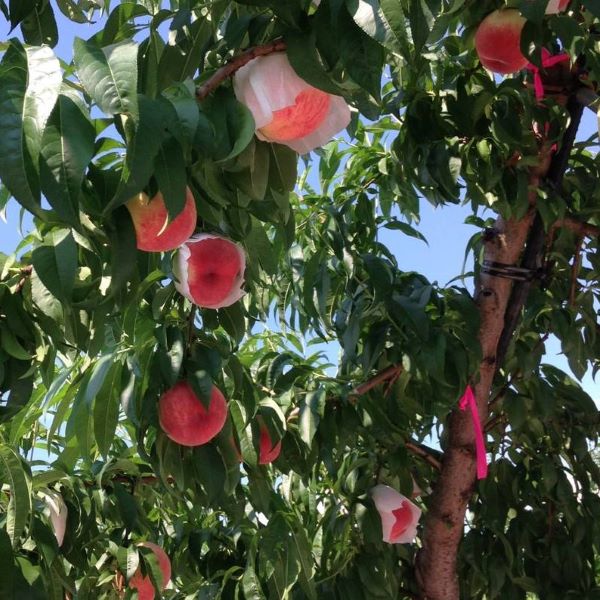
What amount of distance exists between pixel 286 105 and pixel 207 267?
0.93ft

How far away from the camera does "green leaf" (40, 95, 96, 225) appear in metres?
0.59

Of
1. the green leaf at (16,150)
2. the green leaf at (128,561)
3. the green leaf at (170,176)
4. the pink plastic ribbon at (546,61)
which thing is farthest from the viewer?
the pink plastic ribbon at (546,61)

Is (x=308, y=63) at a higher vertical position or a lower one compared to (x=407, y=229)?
lower

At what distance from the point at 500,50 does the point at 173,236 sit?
607 mm

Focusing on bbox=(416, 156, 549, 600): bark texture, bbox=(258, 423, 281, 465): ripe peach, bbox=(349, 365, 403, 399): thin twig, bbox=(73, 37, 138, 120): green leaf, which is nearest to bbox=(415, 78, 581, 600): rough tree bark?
bbox=(416, 156, 549, 600): bark texture

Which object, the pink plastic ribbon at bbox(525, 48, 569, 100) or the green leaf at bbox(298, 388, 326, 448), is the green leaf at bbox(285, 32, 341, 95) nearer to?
the green leaf at bbox(298, 388, 326, 448)

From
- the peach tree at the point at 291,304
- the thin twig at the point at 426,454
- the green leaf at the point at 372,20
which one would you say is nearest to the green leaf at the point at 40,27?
the peach tree at the point at 291,304

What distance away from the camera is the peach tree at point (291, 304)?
76 cm

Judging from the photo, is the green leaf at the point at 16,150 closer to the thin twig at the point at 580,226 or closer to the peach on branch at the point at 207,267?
the peach on branch at the point at 207,267

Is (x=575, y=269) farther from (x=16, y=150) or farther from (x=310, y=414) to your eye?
(x=16, y=150)

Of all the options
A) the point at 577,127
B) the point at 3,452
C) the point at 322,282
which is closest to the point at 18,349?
the point at 3,452

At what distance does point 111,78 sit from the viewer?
0.64m

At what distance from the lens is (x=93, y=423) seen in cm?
117

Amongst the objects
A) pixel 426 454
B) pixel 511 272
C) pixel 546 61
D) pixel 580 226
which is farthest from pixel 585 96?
pixel 426 454
